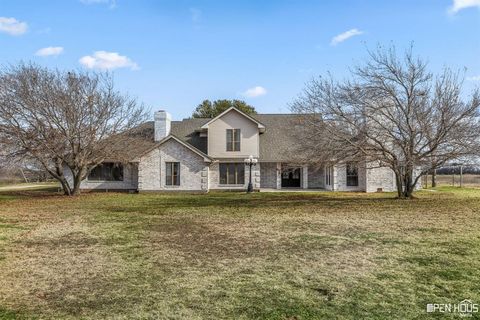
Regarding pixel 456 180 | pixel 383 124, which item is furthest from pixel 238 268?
pixel 456 180

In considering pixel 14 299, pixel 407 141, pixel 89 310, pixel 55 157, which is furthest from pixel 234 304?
pixel 55 157

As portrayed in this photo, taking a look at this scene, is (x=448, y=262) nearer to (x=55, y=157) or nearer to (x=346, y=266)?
(x=346, y=266)

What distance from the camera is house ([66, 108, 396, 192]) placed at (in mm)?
28062

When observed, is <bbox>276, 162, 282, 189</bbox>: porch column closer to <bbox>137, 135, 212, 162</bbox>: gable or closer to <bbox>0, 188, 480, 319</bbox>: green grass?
<bbox>137, 135, 212, 162</bbox>: gable

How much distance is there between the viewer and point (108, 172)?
30156 millimetres

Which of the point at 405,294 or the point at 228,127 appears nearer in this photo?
the point at 405,294

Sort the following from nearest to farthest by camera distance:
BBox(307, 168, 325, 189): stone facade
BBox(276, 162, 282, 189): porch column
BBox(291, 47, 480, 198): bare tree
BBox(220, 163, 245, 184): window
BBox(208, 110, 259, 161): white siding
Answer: BBox(291, 47, 480, 198): bare tree < BBox(220, 163, 245, 184): window < BBox(208, 110, 259, 161): white siding < BBox(276, 162, 282, 189): porch column < BBox(307, 168, 325, 189): stone facade

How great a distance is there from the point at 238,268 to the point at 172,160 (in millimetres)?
21760

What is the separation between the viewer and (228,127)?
29.8m

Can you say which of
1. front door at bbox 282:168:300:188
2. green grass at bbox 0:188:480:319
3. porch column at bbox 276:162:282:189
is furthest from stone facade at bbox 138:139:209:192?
green grass at bbox 0:188:480:319

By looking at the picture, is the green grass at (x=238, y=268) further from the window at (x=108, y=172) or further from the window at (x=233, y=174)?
the window at (x=108, y=172)

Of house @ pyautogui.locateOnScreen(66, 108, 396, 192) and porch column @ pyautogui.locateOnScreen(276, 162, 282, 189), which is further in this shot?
porch column @ pyautogui.locateOnScreen(276, 162, 282, 189)

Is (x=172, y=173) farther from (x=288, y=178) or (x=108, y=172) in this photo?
(x=288, y=178)

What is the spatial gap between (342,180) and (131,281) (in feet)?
80.4
